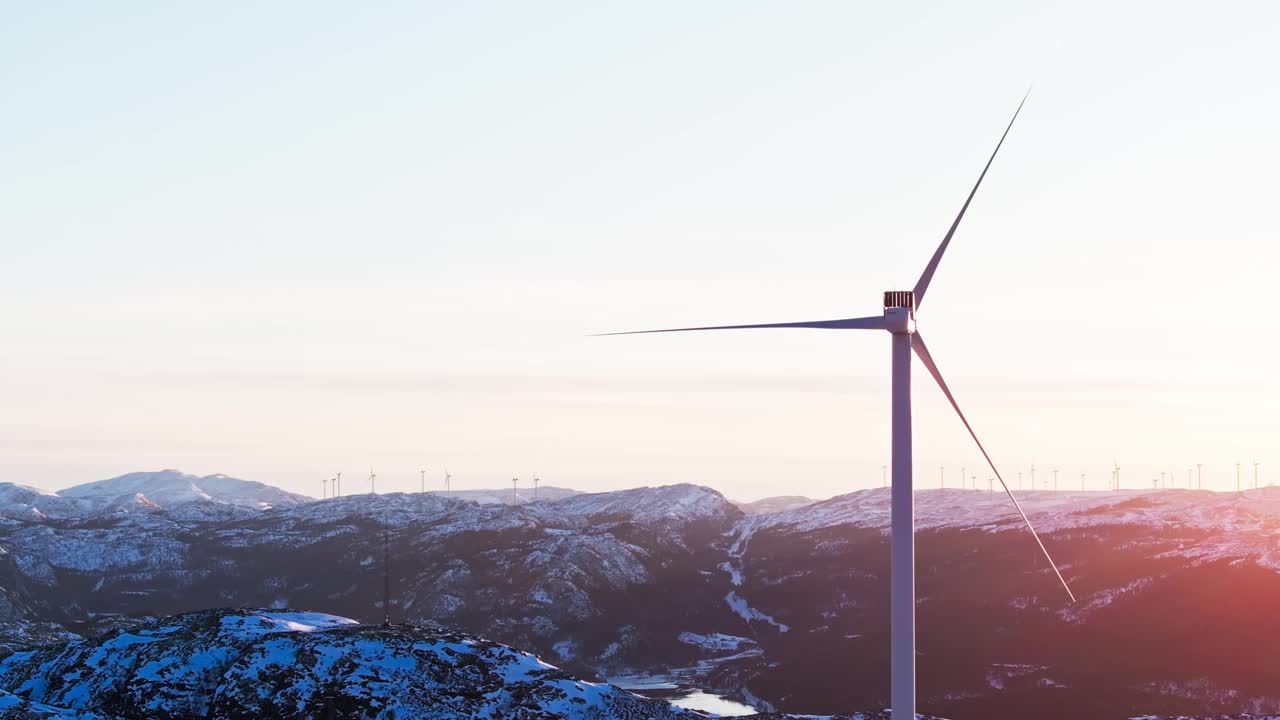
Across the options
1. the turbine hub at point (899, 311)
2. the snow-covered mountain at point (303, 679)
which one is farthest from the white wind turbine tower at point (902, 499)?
the snow-covered mountain at point (303, 679)

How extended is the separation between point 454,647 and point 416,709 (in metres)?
11.7

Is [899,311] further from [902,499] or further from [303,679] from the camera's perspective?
[303,679]

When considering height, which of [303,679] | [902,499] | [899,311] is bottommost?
[303,679]

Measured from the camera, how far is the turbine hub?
66.0 m

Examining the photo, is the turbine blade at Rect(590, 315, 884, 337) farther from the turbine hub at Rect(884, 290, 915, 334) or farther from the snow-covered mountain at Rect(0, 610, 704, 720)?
the snow-covered mountain at Rect(0, 610, 704, 720)

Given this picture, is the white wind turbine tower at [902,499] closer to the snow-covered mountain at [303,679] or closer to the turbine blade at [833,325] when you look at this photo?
the turbine blade at [833,325]

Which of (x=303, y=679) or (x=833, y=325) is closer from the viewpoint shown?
(x=833, y=325)

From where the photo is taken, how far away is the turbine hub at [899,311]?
66.0 meters

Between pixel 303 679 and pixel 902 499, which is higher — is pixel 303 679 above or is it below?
below

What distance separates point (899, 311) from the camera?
217 feet

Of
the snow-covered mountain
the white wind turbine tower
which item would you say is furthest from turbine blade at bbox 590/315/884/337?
the snow-covered mountain

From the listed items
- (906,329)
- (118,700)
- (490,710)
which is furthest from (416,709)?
(906,329)

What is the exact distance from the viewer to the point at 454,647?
130m

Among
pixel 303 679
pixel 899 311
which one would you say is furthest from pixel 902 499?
pixel 303 679
